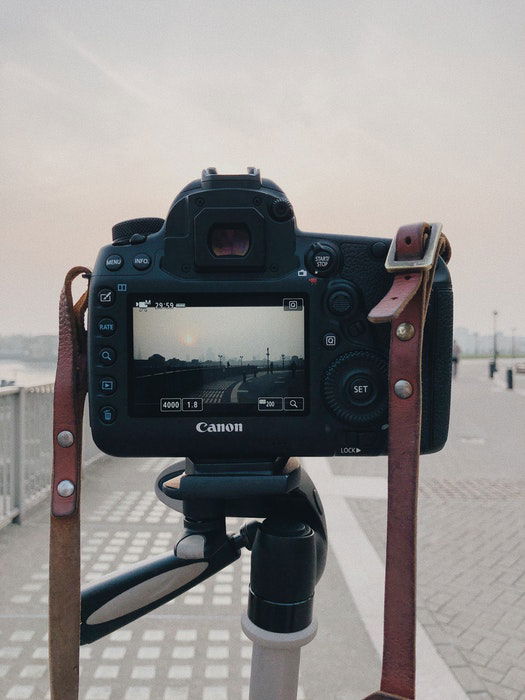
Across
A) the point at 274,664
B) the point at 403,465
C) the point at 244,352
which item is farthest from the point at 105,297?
the point at 274,664

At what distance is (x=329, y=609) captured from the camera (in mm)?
3416

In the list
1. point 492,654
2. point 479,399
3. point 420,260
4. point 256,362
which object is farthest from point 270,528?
point 479,399

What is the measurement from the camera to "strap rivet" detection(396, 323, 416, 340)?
102 cm

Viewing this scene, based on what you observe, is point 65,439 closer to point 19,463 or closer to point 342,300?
point 342,300

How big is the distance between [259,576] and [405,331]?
643mm

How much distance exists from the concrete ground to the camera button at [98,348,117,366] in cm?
217

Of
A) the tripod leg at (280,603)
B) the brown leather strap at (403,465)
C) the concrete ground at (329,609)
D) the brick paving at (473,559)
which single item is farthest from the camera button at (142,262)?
the brick paving at (473,559)

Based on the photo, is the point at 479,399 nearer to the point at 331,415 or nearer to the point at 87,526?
the point at 87,526

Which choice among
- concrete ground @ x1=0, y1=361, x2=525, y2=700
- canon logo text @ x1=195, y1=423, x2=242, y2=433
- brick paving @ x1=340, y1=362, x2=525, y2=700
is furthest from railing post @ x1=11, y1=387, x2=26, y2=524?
canon logo text @ x1=195, y1=423, x2=242, y2=433

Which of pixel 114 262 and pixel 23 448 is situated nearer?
pixel 114 262

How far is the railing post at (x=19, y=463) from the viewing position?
5.04 meters

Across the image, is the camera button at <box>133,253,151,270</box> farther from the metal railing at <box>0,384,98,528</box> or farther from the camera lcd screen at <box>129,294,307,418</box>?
the metal railing at <box>0,384,98,528</box>

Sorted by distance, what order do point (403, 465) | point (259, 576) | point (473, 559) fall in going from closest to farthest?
1. point (403, 465)
2. point (259, 576)
3. point (473, 559)

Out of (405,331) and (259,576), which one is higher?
(405,331)
